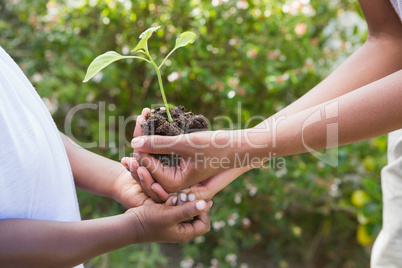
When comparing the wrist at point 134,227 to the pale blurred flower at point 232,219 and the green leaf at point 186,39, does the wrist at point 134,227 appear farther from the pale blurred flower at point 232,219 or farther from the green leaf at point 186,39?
the pale blurred flower at point 232,219

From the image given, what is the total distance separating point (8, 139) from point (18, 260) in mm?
243

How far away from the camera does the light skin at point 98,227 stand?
0.80 metres

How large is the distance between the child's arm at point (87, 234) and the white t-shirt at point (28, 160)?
4cm

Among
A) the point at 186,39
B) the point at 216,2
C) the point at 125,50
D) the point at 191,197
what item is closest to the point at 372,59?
the point at 186,39

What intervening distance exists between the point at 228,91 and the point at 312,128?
141 centimetres

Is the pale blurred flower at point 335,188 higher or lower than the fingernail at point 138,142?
lower

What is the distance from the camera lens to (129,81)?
2717 millimetres

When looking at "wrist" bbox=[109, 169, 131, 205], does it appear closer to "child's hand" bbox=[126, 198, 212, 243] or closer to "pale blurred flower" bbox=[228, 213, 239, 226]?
"child's hand" bbox=[126, 198, 212, 243]

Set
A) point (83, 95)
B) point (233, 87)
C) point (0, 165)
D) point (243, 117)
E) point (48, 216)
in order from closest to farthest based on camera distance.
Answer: point (0, 165)
point (48, 216)
point (233, 87)
point (243, 117)
point (83, 95)

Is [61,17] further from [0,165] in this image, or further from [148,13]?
[0,165]

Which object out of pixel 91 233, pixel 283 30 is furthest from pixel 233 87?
pixel 91 233

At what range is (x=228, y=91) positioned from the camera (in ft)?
7.52

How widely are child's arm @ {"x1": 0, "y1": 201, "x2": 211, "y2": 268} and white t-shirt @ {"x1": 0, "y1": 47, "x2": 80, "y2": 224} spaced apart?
0.04 m

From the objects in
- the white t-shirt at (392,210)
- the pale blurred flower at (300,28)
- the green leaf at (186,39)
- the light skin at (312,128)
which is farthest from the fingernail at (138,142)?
the pale blurred flower at (300,28)
